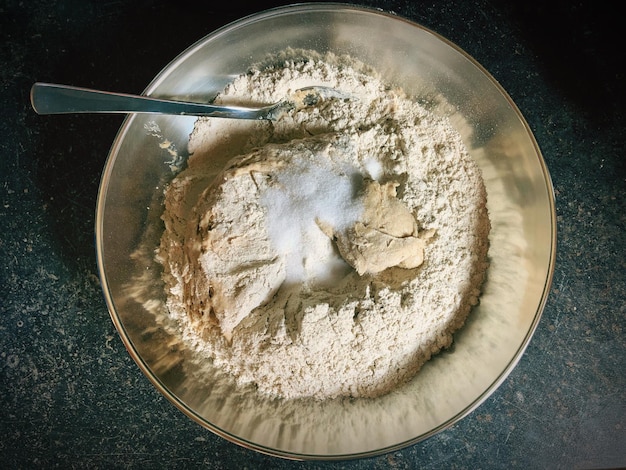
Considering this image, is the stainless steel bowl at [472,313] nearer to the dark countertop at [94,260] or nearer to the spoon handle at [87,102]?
the spoon handle at [87,102]

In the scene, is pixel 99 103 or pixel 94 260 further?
pixel 94 260

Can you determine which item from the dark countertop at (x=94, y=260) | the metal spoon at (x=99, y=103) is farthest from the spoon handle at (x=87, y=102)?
the dark countertop at (x=94, y=260)

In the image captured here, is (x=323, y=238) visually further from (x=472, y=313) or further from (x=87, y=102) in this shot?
(x=87, y=102)

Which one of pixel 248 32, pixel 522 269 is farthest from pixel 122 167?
pixel 522 269

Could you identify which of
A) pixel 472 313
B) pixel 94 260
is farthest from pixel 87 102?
pixel 472 313

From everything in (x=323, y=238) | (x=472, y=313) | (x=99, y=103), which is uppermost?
(x=99, y=103)

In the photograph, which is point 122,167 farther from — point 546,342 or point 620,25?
point 620,25
